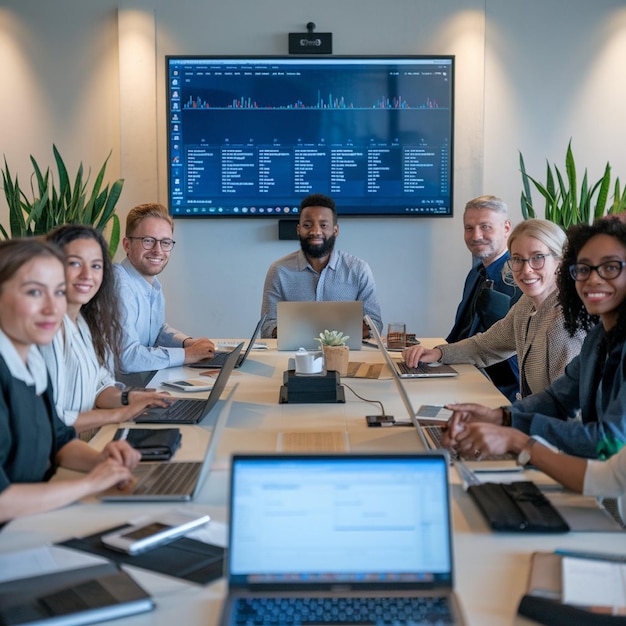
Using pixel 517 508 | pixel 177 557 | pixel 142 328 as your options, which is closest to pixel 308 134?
pixel 142 328

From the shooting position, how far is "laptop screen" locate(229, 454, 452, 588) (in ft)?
3.74

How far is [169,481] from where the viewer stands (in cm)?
174

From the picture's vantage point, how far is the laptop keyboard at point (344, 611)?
109cm

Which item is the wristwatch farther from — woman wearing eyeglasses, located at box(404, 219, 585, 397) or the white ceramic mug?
the white ceramic mug

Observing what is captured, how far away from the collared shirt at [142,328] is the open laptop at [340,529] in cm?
196

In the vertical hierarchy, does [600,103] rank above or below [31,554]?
above

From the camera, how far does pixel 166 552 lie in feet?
4.58

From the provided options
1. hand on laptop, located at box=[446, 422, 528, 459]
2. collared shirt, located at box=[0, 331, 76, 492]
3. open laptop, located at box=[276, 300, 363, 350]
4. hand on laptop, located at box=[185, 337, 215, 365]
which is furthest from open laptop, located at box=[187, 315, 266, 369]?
hand on laptop, located at box=[446, 422, 528, 459]

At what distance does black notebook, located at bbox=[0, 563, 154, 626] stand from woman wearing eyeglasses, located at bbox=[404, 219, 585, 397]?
1.80 m

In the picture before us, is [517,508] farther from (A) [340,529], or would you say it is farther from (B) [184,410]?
(B) [184,410]

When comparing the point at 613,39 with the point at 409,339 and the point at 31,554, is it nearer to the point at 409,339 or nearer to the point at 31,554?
the point at 409,339

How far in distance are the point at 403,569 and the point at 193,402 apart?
4.73 ft

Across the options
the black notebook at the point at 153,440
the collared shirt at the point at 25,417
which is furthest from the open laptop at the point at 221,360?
the collared shirt at the point at 25,417

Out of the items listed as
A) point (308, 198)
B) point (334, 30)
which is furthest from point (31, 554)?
point (334, 30)
